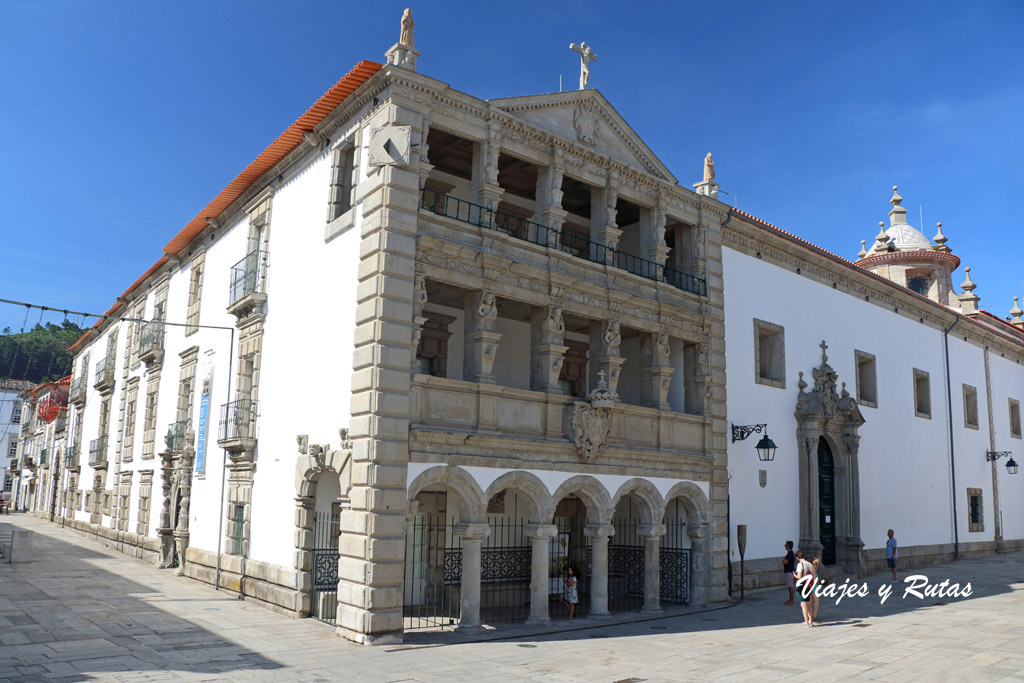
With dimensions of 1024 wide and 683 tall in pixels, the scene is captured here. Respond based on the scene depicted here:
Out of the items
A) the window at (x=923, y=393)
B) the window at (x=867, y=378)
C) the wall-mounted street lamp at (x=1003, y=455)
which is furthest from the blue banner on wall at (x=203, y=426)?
the wall-mounted street lamp at (x=1003, y=455)

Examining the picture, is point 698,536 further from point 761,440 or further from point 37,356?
point 37,356

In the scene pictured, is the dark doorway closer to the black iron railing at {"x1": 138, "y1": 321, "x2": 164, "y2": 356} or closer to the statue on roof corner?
the statue on roof corner

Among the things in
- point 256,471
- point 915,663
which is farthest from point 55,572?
point 915,663

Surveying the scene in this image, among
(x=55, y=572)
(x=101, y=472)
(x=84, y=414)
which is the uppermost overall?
(x=84, y=414)

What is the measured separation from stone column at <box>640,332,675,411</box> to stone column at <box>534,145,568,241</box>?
12.3 feet

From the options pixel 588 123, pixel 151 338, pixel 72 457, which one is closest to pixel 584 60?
pixel 588 123

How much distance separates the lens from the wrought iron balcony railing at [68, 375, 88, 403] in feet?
129

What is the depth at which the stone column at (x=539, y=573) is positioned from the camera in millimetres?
15406

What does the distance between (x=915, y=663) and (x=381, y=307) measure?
10.1 m

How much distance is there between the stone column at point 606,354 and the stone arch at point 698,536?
3.20 meters

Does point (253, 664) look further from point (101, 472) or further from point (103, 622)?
point (101, 472)

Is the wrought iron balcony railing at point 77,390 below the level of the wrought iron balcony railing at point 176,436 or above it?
above

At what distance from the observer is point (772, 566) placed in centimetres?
2103

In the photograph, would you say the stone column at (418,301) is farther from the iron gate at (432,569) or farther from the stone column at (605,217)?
the stone column at (605,217)
